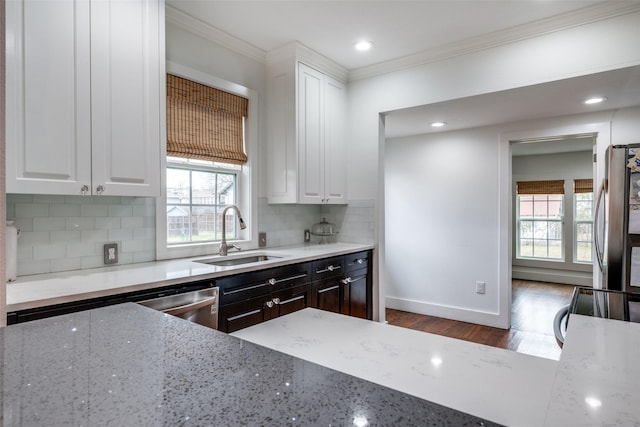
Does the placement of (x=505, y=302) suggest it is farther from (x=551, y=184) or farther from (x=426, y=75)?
(x=551, y=184)

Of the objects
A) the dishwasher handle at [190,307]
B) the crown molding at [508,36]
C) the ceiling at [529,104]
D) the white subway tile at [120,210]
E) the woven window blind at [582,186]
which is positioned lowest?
the dishwasher handle at [190,307]

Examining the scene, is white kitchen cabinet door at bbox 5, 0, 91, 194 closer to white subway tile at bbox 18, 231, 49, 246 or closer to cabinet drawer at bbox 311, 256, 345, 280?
white subway tile at bbox 18, 231, 49, 246

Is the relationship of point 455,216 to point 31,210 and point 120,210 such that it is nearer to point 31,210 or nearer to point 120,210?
point 120,210

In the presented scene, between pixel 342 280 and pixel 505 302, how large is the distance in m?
2.01

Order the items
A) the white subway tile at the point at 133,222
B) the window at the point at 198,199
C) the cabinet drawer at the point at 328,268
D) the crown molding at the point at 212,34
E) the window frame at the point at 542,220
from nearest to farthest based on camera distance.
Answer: the white subway tile at the point at 133,222
the crown molding at the point at 212,34
the window at the point at 198,199
the cabinet drawer at the point at 328,268
the window frame at the point at 542,220

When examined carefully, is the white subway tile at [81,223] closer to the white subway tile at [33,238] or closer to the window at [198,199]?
the white subway tile at [33,238]

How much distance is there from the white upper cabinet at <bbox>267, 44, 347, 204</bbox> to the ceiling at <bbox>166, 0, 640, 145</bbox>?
0.79ft

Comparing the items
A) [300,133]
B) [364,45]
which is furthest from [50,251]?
[364,45]

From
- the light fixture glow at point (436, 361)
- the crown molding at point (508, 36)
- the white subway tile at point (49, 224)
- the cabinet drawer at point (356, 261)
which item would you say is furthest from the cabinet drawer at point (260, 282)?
the crown molding at point (508, 36)

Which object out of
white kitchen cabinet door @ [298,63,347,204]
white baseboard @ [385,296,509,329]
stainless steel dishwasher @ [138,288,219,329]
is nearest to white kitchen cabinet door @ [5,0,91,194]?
stainless steel dishwasher @ [138,288,219,329]

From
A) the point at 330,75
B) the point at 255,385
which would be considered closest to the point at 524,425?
the point at 255,385

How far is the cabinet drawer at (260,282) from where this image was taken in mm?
2092

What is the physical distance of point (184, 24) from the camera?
2588 millimetres

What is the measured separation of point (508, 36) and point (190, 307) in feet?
9.68
